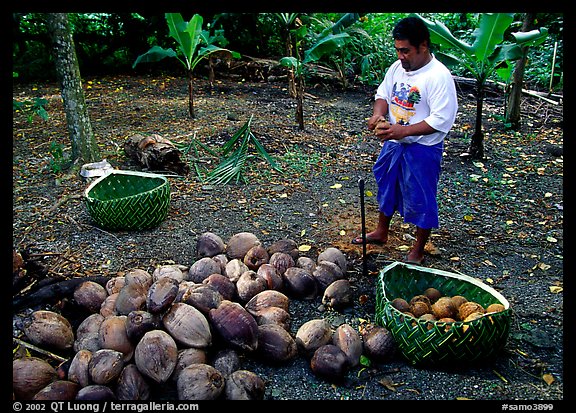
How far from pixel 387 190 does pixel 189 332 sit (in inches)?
74.8

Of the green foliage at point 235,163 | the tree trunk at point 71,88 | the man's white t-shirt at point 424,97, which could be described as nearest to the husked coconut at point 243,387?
the man's white t-shirt at point 424,97

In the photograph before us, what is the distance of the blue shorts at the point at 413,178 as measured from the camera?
3.46 metres

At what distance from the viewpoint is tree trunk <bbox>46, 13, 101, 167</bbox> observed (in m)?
4.80

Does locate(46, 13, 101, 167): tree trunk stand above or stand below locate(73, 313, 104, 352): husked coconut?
above

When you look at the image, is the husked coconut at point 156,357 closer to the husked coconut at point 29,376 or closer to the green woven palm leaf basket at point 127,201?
the husked coconut at point 29,376

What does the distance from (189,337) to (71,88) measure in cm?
362

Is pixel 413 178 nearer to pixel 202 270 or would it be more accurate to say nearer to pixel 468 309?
pixel 468 309

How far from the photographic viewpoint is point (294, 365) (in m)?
2.69

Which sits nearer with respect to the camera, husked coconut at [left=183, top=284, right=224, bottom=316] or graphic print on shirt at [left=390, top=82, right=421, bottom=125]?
husked coconut at [left=183, top=284, right=224, bottom=316]

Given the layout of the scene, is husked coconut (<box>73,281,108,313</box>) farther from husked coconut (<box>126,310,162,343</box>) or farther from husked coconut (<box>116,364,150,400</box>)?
husked coconut (<box>116,364,150,400</box>)

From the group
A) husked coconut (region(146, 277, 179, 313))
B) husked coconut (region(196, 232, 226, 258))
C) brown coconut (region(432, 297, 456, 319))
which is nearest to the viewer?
husked coconut (region(146, 277, 179, 313))

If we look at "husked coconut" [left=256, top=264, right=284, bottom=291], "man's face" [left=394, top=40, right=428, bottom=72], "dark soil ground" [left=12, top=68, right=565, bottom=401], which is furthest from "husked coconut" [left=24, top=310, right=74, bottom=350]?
"man's face" [left=394, top=40, right=428, bottom=72]

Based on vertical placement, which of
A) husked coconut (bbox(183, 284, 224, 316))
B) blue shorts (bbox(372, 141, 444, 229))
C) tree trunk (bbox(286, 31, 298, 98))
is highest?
tree trunk (bbox(286, 31, 298, 98))
